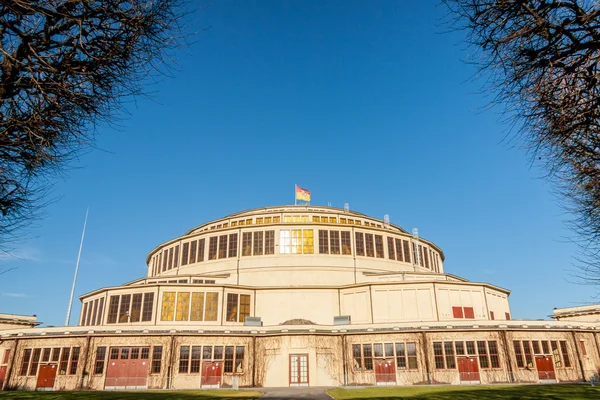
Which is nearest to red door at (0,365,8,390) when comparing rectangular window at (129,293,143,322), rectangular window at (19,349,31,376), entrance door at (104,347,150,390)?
rectangular window at (19,349,31,376)

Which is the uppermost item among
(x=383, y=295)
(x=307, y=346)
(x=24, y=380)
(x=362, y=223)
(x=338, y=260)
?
(x=362, y=223)

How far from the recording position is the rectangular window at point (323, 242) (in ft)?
155

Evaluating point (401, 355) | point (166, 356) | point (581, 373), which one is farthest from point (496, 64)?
point (581, 373)

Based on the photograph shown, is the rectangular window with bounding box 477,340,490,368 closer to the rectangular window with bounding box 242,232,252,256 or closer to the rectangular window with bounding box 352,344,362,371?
the rectangular window with bounding box 352,344,362,371

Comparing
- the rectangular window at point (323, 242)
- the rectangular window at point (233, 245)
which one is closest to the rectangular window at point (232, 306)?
the rectangular window at point (233, 245)

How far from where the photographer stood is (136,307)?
39.6 meters

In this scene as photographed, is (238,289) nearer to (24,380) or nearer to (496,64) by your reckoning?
(24,380)

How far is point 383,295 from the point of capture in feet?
130

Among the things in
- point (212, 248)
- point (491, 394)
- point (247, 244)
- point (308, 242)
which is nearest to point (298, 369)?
point (491, 394)

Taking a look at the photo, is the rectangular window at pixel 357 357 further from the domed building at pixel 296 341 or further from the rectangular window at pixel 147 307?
the rectangular window at pixel 147 307


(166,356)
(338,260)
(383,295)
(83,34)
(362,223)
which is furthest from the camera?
(362,223)

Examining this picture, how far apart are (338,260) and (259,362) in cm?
1690

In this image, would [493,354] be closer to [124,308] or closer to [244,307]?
[244,307]

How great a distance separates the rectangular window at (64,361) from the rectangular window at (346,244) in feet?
96.5
